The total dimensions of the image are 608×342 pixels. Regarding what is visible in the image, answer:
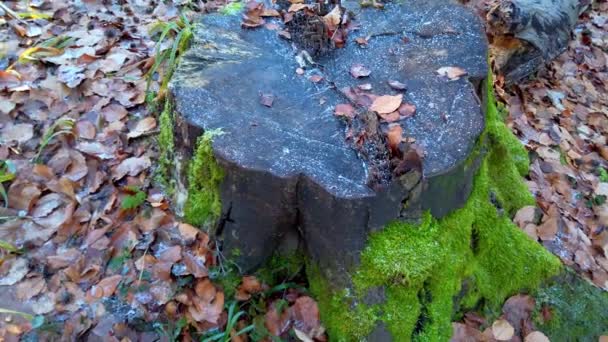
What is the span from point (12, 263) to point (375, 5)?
87.7 inches

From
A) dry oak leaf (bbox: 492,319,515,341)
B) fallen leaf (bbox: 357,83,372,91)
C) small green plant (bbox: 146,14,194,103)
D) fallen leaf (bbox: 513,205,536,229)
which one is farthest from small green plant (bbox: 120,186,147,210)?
fallen leaf (bbox: 513,205,536,229)

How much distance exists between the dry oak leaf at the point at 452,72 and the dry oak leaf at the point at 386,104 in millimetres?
252

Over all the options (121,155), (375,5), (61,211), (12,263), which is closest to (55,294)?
(12,263)

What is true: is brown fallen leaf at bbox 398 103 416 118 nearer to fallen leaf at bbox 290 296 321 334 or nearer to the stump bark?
fallen leaf at bbox 290 296 321 334

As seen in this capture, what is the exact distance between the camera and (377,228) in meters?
1.96

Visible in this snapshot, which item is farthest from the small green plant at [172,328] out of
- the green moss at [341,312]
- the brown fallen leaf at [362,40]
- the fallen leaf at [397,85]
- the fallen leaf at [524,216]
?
the fallen leaf at [524,216]

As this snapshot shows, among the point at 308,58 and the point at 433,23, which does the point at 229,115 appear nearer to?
the point at 308,58

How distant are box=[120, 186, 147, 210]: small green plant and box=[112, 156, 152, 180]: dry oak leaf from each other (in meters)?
0.11

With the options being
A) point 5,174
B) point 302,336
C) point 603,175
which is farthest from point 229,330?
point 603,175

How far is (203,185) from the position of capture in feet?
7.18

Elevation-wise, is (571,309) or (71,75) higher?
(71,75)

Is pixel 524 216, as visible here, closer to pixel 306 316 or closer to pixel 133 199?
pixel 306 316

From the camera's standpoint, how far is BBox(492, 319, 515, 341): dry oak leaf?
2.39m

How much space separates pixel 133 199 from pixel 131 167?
0.76 ft
